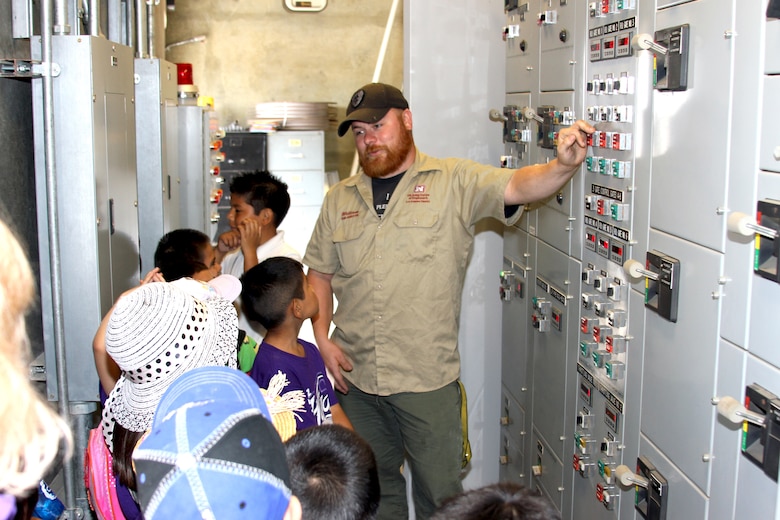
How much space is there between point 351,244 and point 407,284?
0.30 meters

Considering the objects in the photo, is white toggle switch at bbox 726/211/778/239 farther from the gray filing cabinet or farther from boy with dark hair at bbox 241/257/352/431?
the gray filing cabinet

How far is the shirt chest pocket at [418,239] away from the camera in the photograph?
135 inches

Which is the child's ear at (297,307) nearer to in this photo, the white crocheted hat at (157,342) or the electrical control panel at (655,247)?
the white crocheted hat at (157,342)

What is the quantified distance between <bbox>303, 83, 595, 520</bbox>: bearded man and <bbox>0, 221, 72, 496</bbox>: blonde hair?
2.34 m

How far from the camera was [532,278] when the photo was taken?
3.81m

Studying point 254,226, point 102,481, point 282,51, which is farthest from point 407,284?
point 282,51

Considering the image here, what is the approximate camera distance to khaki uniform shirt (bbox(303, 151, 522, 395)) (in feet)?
11.3

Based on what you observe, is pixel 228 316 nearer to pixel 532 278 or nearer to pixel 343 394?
pixel 343 394

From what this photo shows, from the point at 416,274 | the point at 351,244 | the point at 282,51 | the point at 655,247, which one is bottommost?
the point at 416,274

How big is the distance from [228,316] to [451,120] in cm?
235

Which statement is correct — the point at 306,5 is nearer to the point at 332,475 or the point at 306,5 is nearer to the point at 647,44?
the point at 647,44

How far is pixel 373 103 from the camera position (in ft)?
11.4

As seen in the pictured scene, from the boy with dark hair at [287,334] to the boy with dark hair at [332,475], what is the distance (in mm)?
1128

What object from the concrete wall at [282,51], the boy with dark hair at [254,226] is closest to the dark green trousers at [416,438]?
the boy with dark hair at [254,226]
